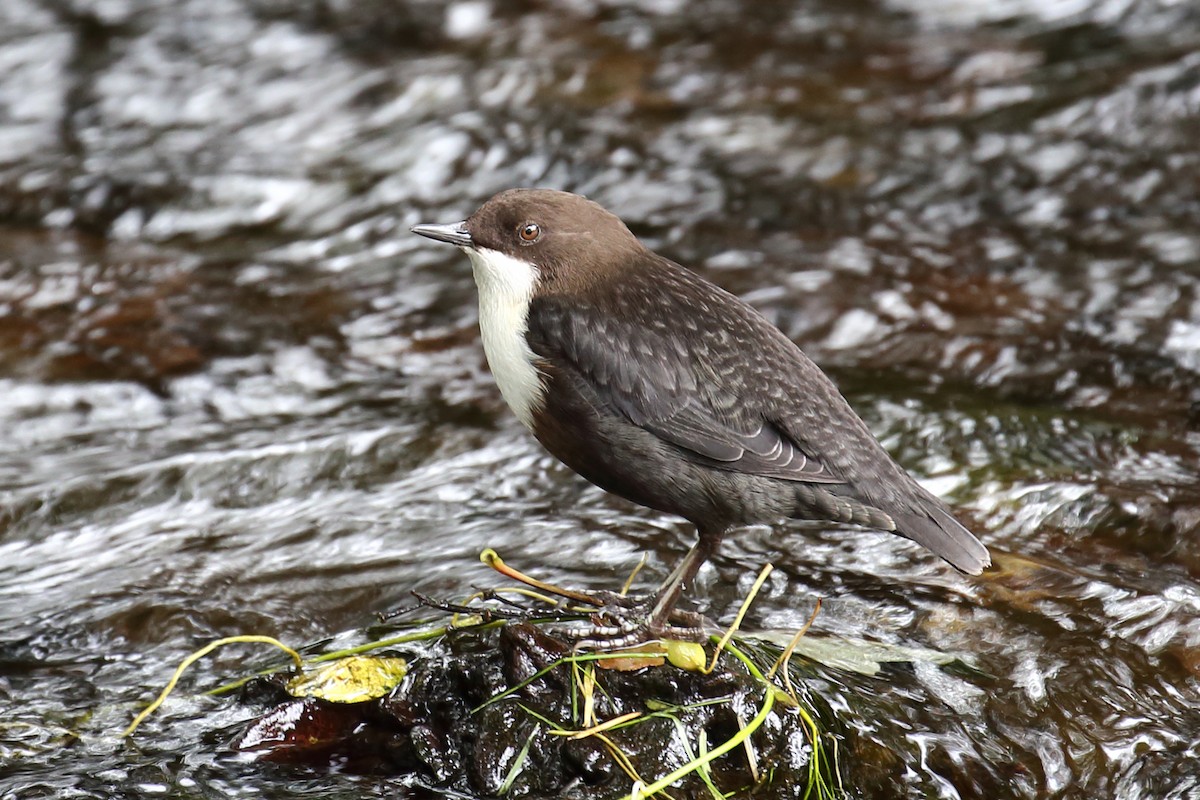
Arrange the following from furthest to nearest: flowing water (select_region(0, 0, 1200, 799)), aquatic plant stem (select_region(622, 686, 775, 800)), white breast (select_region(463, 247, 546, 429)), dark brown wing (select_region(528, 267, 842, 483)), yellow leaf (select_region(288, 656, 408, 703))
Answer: flowing water (select_region(0, 0, 1200, 799))
white breast (select_region(463, 247, 546, 429))
dark brown wing (select_region(528, 267, 842, 483))
yellow leaf (select_region(288, 656, 408, 703))
aquatic plant stem (select_region(622, 686, 775, 800))

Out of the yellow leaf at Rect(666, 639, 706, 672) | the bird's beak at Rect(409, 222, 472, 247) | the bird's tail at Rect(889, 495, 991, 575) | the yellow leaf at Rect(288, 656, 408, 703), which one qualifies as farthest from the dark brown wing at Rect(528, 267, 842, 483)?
the yellow leaf at Rect(288, 656, 408, 703)

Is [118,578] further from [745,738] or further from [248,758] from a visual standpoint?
[745,738]

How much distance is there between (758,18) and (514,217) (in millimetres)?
5838

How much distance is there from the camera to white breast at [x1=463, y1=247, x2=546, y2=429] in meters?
3.46

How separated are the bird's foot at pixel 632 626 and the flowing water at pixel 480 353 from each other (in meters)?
0.36

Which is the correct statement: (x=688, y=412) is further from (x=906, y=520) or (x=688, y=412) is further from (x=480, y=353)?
(x=480, y=353)

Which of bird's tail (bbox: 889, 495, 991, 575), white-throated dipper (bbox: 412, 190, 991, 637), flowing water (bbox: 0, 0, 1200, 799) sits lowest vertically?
flowing water (bbox: 0, 0, 1200, 799)

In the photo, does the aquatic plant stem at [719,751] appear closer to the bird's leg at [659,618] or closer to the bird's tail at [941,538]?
the bird's leg at [659,618]

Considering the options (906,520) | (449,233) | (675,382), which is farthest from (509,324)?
(906,520)

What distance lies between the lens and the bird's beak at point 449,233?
3584 mm

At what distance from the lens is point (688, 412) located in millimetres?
3363

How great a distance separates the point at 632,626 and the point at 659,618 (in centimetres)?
8

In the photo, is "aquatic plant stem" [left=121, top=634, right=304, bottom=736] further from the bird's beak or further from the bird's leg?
the bird's beak

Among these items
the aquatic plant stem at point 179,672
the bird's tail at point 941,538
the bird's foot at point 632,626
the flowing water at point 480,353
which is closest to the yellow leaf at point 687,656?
the bird's foot at point 632,626
